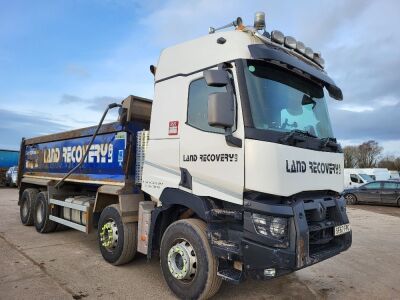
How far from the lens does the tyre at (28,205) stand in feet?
31.0

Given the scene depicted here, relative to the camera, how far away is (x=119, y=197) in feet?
19.1

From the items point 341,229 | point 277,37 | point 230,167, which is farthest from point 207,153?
point 341,229

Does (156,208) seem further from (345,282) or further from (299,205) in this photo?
(345,282)

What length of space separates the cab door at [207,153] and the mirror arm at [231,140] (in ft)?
0.13

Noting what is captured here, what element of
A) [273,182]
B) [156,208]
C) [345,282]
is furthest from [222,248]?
[345,282]

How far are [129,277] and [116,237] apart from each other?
675 millimetres

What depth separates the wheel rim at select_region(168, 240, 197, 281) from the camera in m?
4.46

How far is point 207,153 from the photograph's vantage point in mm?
4469

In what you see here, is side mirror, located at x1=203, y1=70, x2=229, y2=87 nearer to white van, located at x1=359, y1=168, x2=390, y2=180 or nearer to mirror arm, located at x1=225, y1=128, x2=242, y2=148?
mirror arm, located at x1=225, y1=128, x2=242, y2=148

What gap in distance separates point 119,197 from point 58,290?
1.54 m

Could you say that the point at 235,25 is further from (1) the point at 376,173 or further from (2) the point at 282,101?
(1) the point at 376,173

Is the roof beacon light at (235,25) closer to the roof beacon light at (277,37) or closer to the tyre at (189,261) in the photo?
the roof beacon light at (277,37)

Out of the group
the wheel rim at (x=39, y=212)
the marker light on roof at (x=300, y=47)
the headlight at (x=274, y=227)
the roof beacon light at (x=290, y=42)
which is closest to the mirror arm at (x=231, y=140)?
the headlight at (x=274, y=227)

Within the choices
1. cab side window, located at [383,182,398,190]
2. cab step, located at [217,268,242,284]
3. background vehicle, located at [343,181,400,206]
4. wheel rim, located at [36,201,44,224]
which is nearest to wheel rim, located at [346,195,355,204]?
background vehicle, located at [343,181,400,206]
